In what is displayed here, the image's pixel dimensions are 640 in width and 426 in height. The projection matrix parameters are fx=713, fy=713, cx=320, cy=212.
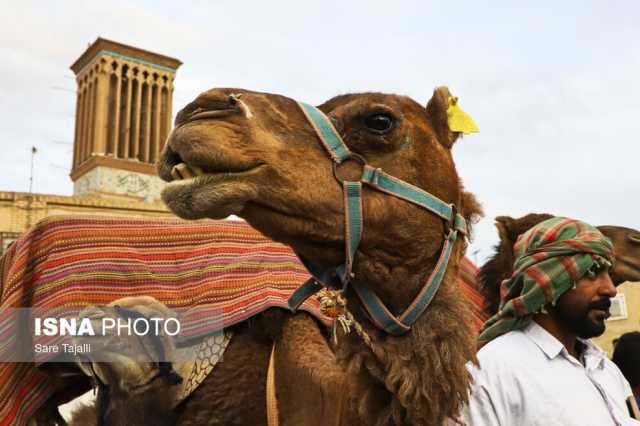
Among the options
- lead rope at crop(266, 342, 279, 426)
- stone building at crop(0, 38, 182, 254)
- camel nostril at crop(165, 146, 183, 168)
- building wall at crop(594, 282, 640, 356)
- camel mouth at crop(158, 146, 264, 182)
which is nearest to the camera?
camel mouth at crop(158, 146, 264, 182)

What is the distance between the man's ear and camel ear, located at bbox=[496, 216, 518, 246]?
2238 millimetres

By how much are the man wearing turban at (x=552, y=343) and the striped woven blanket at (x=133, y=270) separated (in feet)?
3.48

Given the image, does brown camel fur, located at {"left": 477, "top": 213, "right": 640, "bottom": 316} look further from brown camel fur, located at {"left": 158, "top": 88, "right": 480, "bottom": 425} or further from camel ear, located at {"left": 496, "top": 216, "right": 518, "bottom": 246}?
brown camel fur, located at {"left": 158, "top": 88, "right": 480, "bottom": 425}

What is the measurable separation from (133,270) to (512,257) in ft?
7.65

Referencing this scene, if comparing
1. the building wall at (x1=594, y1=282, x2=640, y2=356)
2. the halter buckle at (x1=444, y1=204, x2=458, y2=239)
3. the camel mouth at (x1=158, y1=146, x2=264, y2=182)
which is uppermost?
the camel mouth at (x1=158, y1=146, x2=264, y2=182)

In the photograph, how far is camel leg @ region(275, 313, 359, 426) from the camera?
2434 millimetres

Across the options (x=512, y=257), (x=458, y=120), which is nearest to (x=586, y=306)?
(x=458, y=120)

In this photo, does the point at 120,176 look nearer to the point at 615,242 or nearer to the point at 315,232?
the point at 615,242

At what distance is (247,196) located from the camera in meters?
1.97

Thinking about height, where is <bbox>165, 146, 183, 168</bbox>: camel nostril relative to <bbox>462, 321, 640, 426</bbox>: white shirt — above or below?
above

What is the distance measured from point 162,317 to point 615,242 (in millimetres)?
3036

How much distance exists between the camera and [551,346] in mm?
2523

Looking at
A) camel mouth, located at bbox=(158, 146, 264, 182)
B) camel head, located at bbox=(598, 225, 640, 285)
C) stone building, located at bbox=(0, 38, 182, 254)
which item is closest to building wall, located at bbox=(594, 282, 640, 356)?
stone building, located at bbox=(0, 38, 182, 254)

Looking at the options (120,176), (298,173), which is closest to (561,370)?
(298,173)
